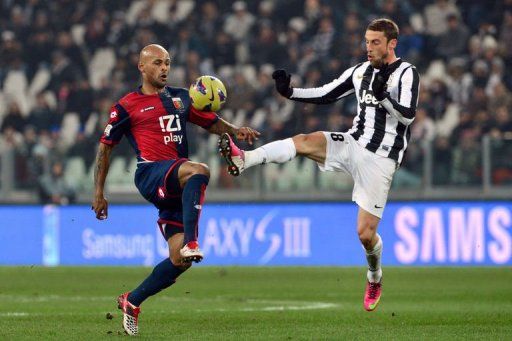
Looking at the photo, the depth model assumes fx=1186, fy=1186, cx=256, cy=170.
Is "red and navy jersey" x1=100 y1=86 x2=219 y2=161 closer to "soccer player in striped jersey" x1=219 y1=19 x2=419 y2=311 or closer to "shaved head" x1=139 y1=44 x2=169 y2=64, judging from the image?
Result: "shaved head" x1=139 y1=44 x2=169 y2=64

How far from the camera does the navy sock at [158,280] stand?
879cm

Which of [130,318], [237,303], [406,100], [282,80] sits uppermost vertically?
[282,80]

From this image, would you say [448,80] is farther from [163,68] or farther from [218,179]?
[163,68]

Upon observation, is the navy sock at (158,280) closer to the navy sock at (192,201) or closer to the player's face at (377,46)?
the navy sock at (192,201)

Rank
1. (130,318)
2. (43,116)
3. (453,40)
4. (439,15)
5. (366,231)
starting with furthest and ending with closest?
(43,116)
(439,15)
(453,40)
(366,231)
(130,318)

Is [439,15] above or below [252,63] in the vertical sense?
above

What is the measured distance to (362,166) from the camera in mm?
9836

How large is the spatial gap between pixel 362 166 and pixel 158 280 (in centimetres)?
209

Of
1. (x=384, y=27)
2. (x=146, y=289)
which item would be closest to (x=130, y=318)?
(x=146, y=289)

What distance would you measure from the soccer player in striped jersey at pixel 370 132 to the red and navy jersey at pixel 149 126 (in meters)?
0.72

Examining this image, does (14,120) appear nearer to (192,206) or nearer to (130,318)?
(130,318)

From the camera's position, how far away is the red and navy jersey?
896 centimetres

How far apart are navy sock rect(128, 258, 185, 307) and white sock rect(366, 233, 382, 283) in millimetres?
2054

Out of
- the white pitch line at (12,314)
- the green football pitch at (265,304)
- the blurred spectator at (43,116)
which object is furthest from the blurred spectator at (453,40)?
the white pitch line at (12,314)
